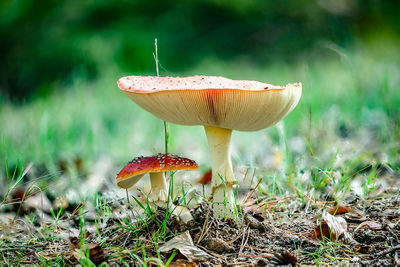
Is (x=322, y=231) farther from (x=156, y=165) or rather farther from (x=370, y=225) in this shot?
(x=156, y=165)

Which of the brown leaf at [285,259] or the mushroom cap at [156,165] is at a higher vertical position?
the mushroom cap at [156,165]

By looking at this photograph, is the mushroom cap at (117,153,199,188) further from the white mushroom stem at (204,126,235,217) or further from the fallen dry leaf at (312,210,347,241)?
the fallen dry leaf at (312,210,347,241)

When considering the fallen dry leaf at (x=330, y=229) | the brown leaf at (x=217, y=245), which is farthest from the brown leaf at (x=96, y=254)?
the fallen dry leaf at (x=330, y=229)

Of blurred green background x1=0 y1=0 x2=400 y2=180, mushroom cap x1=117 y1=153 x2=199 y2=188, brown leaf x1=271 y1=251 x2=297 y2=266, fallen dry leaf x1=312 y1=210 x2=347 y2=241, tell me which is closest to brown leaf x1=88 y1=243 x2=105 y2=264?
mushroom cap x1=117 y1=153 x2=199 y2=188

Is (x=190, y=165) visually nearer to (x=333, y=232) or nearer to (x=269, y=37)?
(x=333, y=232)

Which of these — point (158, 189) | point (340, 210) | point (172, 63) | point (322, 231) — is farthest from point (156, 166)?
point (172, 63)

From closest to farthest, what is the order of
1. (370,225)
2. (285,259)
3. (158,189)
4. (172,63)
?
A: (285,259)
(370,225)
(158,189)
(172,63)

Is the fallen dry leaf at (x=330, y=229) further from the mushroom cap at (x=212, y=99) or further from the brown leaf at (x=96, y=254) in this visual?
the brown leaf at (x=96, y=254)
